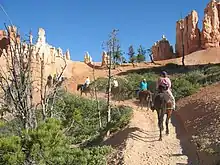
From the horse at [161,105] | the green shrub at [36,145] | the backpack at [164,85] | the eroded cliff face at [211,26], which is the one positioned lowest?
the green shrub at [36,145]

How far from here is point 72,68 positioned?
5981 centimetres

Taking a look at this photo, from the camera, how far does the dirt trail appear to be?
13.2 meters

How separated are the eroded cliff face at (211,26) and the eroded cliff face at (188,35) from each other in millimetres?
1521

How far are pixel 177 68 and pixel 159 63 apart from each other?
783 centimetres

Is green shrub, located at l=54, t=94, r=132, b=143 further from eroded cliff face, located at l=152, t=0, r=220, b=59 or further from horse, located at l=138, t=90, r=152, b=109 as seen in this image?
eroded cliff face, located at l=152, t=0, r=220, b=59

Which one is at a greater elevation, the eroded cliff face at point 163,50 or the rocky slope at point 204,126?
the eroded cliff face at point 163,50

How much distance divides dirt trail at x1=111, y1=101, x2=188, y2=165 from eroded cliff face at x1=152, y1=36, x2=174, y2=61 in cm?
5341

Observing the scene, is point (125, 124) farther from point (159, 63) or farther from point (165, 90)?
point (159, 63)

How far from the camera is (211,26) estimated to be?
65875 mm

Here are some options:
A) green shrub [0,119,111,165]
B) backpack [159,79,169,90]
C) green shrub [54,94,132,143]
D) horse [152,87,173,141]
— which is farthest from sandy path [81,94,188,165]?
green shrub [0,119,111,165]

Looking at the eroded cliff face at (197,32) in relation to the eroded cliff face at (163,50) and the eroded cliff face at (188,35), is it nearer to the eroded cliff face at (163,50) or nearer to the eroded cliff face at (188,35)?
the eroded cliff face at (188,35)

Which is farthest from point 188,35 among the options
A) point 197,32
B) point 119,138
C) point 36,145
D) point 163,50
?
point 36,145

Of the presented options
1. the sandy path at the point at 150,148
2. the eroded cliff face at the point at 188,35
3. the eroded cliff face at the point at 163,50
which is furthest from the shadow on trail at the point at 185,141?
the eroded cliff face at the point at 163,50

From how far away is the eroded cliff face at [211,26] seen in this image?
64.1m
